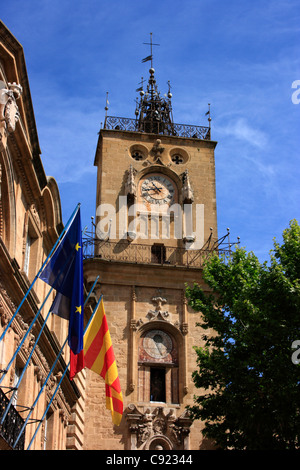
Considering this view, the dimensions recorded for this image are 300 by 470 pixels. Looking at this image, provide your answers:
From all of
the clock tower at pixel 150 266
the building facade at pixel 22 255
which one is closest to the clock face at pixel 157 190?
the clock tower at pixel 150 266

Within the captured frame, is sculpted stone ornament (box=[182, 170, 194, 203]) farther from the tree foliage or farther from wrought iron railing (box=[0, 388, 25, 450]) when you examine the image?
wrought iron railing (box=[0, 388, 25, 450])

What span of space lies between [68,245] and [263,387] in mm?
7093

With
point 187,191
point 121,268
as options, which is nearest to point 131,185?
point 187,191

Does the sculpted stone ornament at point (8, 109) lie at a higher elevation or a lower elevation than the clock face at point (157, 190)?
lower

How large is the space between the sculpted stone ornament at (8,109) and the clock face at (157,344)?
15224mm

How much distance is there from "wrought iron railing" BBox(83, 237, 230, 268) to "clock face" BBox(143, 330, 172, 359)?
327 cm

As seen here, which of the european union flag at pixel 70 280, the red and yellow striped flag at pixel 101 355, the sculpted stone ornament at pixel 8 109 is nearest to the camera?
the european union flag at pixel 70 280

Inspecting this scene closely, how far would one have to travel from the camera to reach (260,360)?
21281 millimetres

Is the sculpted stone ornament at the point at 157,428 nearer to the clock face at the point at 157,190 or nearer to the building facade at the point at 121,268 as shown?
the building facade at the point at 121,268

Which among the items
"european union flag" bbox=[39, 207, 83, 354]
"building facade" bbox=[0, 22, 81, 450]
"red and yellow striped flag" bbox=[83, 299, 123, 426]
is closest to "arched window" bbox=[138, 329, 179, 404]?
"building facade" bbox=[0, 22, 81, 450]

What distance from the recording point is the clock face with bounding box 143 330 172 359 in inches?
1248

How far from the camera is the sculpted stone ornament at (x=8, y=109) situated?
18484 millimetres

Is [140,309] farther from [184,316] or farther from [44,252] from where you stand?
[44,252]

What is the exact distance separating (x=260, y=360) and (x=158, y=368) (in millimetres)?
10835
